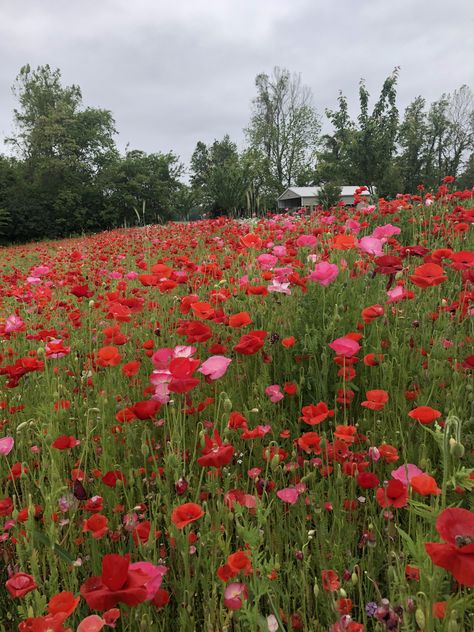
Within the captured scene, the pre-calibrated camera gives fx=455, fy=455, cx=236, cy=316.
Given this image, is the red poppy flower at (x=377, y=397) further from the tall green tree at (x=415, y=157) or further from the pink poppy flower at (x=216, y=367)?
the tall green tree at (x=415, y=157)

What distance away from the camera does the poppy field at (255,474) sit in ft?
2.77

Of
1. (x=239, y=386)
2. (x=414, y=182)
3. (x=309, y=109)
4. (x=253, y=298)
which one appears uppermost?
(x=309, y=109)

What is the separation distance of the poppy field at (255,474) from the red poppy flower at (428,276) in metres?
0.01

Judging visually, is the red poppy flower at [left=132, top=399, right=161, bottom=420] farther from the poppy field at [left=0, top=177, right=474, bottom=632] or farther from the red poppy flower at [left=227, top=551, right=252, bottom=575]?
the red poppy flower at [left=227, top=551, right=252, bottom=575]

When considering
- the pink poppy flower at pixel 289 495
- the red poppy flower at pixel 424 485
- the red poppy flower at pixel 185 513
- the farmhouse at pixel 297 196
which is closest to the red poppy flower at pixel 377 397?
the pink poppy flower at pixel 289 495

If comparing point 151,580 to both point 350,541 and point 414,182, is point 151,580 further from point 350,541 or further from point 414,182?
point 414,182

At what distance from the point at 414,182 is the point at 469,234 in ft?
141

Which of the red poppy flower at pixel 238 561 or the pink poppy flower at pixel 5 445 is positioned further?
the pink poppy flower at pixel 5 445

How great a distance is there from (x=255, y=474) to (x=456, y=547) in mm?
758

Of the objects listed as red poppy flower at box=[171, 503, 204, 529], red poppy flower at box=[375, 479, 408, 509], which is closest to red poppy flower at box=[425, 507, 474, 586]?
red poppy flower at box=[375, 479, 408, 509]

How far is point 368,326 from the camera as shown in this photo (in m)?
2.28

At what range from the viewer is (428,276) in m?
1.65

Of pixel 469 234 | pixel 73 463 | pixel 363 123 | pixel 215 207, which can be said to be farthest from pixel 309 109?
pixel 73 463

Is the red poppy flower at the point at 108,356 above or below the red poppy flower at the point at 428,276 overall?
below
